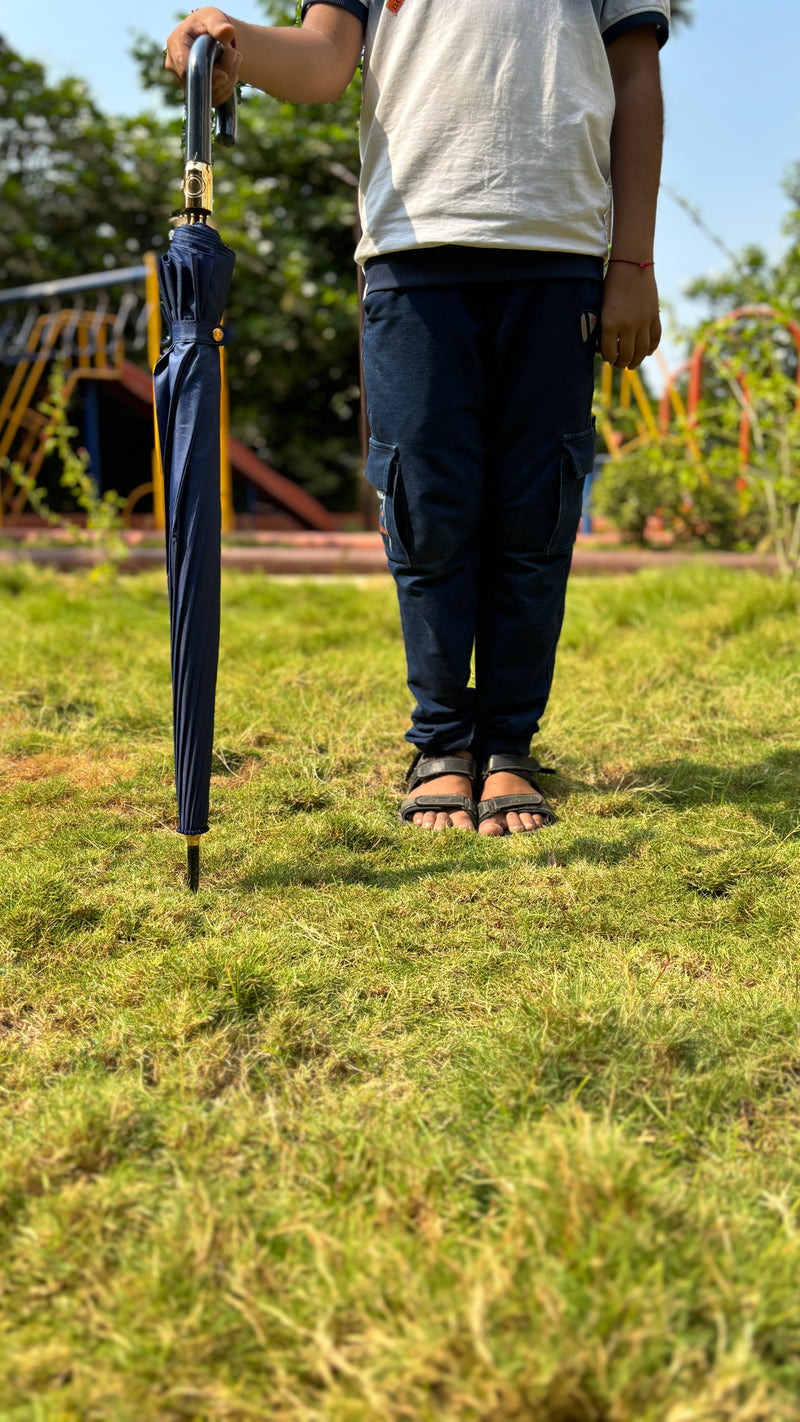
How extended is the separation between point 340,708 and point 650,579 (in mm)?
1928

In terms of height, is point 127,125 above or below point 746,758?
above

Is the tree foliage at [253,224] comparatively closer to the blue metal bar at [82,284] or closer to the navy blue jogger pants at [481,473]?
the blue metal bar at [82,284]

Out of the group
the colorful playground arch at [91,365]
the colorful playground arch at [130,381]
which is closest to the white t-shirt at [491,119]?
the colorful playground arch at [130,381]

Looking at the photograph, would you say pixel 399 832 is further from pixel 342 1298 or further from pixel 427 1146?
pixel 342 1298

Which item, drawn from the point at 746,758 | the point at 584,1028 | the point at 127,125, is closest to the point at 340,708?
the point at 746,758

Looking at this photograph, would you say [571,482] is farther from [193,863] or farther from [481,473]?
[193,863]

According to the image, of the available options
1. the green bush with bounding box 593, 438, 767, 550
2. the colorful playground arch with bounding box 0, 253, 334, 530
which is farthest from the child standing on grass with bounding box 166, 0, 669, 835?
the colorful playground arch with bounding box 0, 253, 334, 530

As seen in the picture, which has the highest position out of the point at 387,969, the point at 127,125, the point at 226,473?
the point at 127,125

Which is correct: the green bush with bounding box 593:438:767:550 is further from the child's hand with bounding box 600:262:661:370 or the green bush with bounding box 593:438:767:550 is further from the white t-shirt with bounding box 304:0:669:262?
the white t-shirt with bounding box 304:0:669:262

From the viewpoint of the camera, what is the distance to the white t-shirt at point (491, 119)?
6.11 feet

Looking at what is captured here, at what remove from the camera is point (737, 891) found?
5.46 feet

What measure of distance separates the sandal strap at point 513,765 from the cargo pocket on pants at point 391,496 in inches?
15.9

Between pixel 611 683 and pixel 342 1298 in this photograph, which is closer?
pixel 342 1298

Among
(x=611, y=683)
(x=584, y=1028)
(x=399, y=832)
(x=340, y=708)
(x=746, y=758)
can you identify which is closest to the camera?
(x=584, y=1028)
